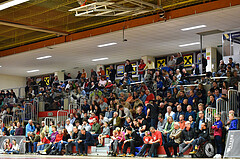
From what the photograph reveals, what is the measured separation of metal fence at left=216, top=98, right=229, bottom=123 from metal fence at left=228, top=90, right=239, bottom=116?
0.16m

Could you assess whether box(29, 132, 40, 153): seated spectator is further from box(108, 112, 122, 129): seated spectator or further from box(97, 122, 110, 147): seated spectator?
box(108, 112, 122, 129): seated spectator

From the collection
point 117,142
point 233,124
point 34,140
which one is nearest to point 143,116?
point 117,142

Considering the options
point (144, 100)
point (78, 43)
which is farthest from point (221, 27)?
point (78, 43)

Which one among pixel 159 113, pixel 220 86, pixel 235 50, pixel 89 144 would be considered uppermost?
pixel 235 50

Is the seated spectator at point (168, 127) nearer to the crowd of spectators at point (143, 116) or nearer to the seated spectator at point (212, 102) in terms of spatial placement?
the crowd of spectators at point (143, 116)

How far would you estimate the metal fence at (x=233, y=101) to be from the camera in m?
14.2

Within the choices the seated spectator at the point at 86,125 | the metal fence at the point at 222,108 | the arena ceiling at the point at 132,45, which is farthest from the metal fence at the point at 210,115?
the seated spectator at the point at 86,125

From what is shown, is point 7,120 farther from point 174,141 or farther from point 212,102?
point 212,102

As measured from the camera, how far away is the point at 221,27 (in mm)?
19797

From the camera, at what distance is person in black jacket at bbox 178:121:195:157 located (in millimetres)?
13297

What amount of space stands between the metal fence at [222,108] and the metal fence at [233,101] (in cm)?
16

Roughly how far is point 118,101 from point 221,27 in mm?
6522

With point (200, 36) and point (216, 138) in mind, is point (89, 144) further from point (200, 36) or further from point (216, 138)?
point (200, 36)

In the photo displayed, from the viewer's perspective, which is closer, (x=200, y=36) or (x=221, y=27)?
(x=221, y=27)
